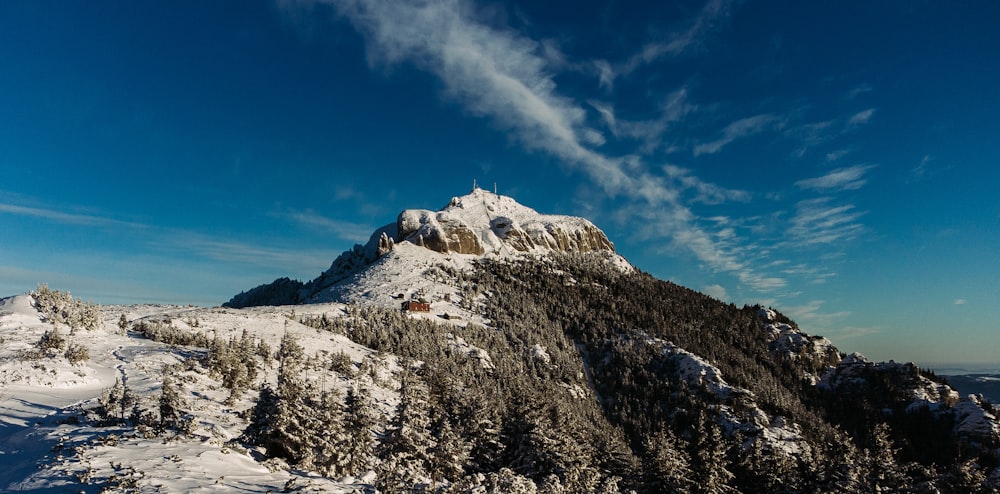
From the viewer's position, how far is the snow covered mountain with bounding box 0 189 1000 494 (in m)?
21.4

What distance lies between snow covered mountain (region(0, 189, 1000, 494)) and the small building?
788mm

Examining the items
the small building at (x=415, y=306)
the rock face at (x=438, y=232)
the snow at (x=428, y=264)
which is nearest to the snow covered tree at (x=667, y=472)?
the small building at (x=415, y=306)

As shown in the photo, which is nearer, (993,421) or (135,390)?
(135,390)

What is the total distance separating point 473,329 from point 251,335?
46.3 m

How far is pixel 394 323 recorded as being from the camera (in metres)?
89.5

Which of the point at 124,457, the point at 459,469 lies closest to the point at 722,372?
the point at 459,469

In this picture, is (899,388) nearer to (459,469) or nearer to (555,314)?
(555,314)

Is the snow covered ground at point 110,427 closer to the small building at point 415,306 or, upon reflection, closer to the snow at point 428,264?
the small building at point 415,306

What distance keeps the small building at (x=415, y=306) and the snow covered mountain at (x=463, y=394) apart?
788 mm

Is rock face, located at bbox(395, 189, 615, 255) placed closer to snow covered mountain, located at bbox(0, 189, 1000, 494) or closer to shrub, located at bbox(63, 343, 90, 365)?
snow covered mountain, located at bbox(0, 189, 1000, 494)

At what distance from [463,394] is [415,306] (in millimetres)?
65259

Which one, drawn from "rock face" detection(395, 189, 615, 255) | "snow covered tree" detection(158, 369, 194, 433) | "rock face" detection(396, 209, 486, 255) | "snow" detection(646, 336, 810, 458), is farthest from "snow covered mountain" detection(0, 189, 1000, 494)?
"rock face" detection(395, 189, 615, 255)

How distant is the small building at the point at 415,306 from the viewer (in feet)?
346

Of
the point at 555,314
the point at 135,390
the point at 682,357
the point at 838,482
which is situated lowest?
the point at 838,482
